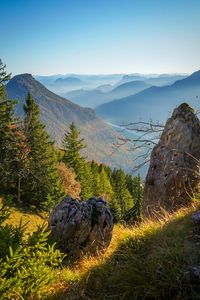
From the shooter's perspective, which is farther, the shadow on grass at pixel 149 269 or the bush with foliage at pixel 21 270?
the bush with foliage at pixel 21 270

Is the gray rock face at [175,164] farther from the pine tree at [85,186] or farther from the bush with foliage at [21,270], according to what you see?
the pine tree at [85,186]

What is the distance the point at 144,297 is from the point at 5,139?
128 ft

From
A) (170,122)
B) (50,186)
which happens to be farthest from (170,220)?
(50,186)

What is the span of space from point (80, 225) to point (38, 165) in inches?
1416

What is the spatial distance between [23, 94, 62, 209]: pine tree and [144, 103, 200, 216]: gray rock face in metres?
33.1

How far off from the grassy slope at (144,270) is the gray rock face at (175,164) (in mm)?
5177

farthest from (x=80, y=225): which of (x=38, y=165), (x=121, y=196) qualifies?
(x=121, y=196)

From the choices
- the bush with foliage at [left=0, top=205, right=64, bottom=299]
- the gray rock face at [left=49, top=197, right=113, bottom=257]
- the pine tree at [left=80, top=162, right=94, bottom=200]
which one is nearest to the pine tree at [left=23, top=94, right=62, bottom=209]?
the pine tree at [left=80, top=162, right=94, bottom=200]

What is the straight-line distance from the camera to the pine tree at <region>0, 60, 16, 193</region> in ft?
137

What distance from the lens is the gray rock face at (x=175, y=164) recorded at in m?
12.7

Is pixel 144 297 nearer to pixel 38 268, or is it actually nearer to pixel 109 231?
pixel 38 268

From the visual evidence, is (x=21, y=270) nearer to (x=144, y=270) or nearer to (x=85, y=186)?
(x=144, y=270)

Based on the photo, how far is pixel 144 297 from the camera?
5211 millimetres

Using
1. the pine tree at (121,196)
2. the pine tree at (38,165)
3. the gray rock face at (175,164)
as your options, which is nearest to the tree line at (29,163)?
the pine tree at (38,165)
